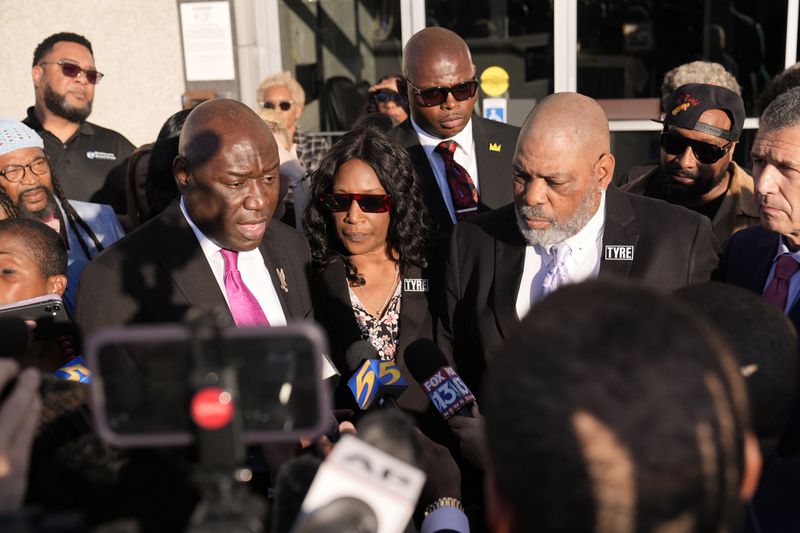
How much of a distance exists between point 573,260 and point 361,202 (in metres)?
0.99

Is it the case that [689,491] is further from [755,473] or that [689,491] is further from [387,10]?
[387,10]

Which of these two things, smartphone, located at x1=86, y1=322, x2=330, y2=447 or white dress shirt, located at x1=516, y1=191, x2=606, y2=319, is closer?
smartphone, located at x1=86, y1=322, x2=330, y2=447

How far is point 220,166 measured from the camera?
2.85m

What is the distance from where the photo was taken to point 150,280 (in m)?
2.77

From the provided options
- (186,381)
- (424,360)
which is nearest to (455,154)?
(424,360)

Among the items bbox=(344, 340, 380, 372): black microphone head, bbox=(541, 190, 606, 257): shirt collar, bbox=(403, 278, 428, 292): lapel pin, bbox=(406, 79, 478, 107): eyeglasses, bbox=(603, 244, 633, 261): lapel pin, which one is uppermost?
bbox=(406, 79, 478, 107): eyeglasses

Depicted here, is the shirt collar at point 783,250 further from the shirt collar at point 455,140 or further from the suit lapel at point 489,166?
the shirt collar at point 455,140

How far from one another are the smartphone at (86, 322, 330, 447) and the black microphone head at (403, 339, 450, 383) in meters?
1.59

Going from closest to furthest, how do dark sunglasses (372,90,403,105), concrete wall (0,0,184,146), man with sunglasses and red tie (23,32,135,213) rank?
1. man with sunglasses and red tie (23,32,135,213)
2. dark sunglasses (372,90,403,105)
3. concrete wall (0,0,184,146)

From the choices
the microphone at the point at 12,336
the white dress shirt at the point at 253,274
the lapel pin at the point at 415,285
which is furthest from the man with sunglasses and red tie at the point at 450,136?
the microphone at the point at 12,336

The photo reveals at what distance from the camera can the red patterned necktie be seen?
4.25 m

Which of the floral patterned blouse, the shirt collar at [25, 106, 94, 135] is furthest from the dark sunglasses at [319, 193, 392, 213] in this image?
the shirt collar at [25, 106, 94, 135]

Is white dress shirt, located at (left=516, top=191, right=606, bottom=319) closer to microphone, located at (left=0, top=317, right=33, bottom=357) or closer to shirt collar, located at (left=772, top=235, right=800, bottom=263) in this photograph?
shirt collar, located at (left=772, top=235, right=800, bottom=263)

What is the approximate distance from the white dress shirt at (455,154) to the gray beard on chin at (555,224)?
4.17ft
